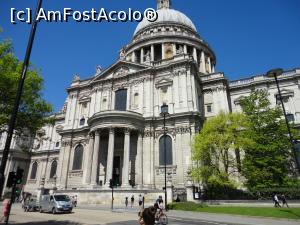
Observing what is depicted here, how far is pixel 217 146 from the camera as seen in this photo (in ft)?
97.5

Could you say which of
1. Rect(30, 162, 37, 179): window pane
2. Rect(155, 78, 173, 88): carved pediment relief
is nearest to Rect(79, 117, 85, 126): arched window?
Rect(155, 78, 173, 88): carved pediment relief

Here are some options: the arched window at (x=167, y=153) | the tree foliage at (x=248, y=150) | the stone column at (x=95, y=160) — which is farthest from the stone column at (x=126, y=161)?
the tree foliage at (x=248, y=150)

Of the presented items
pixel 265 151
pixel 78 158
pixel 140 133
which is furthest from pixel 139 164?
pixel 265 151

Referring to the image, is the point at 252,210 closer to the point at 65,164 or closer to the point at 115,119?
the point at 115,119

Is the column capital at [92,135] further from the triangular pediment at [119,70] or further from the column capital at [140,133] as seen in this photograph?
the triangular pediment at [119,70]

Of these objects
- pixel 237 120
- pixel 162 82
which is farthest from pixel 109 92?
pixel 237 120

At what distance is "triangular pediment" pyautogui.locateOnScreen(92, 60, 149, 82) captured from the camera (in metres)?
44.8

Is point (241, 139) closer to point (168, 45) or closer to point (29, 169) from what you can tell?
point (168, 45)

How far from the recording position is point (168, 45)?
6025 centimetres

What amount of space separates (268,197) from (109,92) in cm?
2988

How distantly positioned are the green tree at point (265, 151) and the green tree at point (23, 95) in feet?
72.6

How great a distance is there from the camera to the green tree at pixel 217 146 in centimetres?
2864

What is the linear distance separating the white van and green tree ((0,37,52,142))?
6.59m

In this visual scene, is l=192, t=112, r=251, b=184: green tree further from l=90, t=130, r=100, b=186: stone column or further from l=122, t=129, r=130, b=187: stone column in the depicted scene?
l=90, t=130, r=100, b=186: stone column
